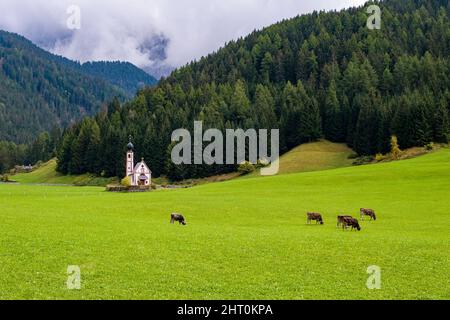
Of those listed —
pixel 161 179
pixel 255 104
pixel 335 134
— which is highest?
pixel 255 104

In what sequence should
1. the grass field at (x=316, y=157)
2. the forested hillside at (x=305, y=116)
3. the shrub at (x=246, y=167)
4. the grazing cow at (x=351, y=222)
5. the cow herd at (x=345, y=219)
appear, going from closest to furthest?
1. the grazing cow at (x=351, y=222)
2. the cow herd at (x=345, y=219)
3. the grass field at (x=316, y=157)
4. the shrub at (x=246, y=167)
5. the forested hillside at (x=305, y=116)

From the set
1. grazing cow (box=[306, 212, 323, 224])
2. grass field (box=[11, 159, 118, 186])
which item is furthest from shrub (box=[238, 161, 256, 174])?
grazing cow (box=[306, 212, 323, 224])

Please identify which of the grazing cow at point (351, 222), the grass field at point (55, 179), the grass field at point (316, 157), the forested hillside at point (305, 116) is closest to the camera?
the grazing cow at point (351, 222)

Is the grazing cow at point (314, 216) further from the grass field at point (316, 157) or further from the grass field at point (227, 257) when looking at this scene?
the grass field at point (316, 157)

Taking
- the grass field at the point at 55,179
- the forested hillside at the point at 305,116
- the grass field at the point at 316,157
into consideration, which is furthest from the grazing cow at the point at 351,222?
the grass field at the point at 55,179

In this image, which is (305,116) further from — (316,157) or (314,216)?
(314,216)

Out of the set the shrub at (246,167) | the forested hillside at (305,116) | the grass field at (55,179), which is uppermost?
the forested hillside at (305,116)

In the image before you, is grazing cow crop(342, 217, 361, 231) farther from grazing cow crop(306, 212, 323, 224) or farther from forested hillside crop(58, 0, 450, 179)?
forested hillside crop(58, 0, 450, 179)

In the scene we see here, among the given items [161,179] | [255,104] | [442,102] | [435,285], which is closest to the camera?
[435,285]

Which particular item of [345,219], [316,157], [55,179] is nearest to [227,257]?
[345,219]
